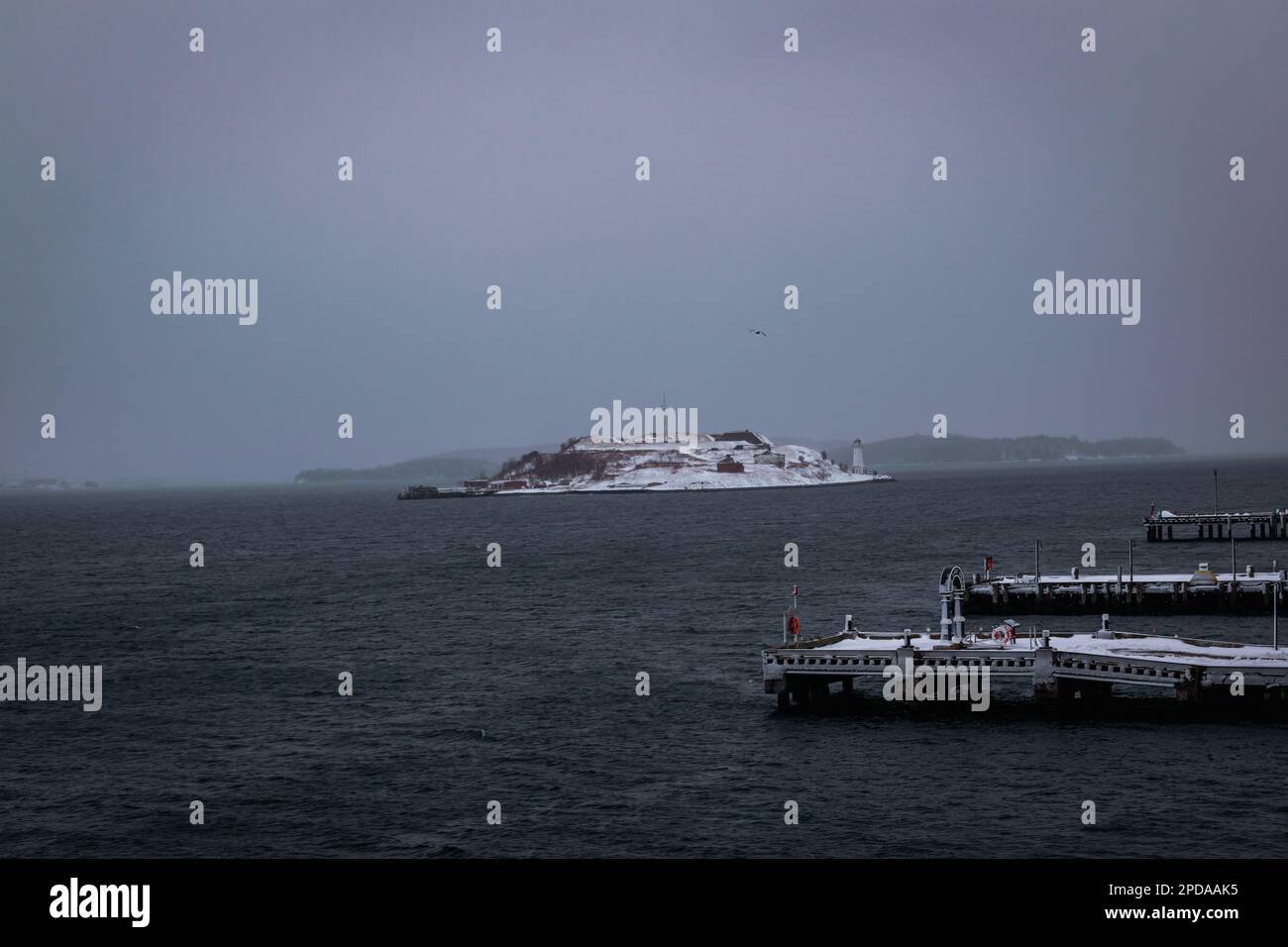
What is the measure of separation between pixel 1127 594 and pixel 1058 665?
32.1 metres

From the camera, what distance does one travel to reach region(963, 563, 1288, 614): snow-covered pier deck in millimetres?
68688

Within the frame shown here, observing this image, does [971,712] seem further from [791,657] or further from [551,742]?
[551,742]

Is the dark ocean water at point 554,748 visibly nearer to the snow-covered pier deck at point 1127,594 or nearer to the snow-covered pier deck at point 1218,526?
the snow-covered pier deck at point 1127,594

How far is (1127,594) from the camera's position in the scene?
7088 cm

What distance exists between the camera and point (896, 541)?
123938mm

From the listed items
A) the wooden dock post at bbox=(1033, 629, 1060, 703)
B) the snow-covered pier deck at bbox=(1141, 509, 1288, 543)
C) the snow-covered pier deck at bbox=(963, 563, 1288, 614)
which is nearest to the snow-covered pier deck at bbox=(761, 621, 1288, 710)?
the wooden dock post at bbox=(1033, 629, 1060, 703)

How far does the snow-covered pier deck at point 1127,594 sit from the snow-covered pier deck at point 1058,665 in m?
26.1

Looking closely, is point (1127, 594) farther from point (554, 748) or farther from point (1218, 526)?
point (1218, 526)

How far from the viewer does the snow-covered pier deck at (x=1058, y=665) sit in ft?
133

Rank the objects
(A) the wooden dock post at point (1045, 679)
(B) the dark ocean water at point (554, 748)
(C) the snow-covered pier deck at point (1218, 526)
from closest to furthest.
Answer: (B) the dark ocean water at point (554, 748) → (A) the wooden dock post at point (1045, 679) → (C) the snow-covered pier deck at point (1218, 526)

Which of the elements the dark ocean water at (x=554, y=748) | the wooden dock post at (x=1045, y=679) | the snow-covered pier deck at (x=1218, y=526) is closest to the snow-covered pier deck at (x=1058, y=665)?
the wooden dock post at (x=1045, y=679)

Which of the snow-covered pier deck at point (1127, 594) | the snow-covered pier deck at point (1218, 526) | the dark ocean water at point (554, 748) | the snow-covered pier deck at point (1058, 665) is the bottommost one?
the dark ocean water at point (554, 748)
